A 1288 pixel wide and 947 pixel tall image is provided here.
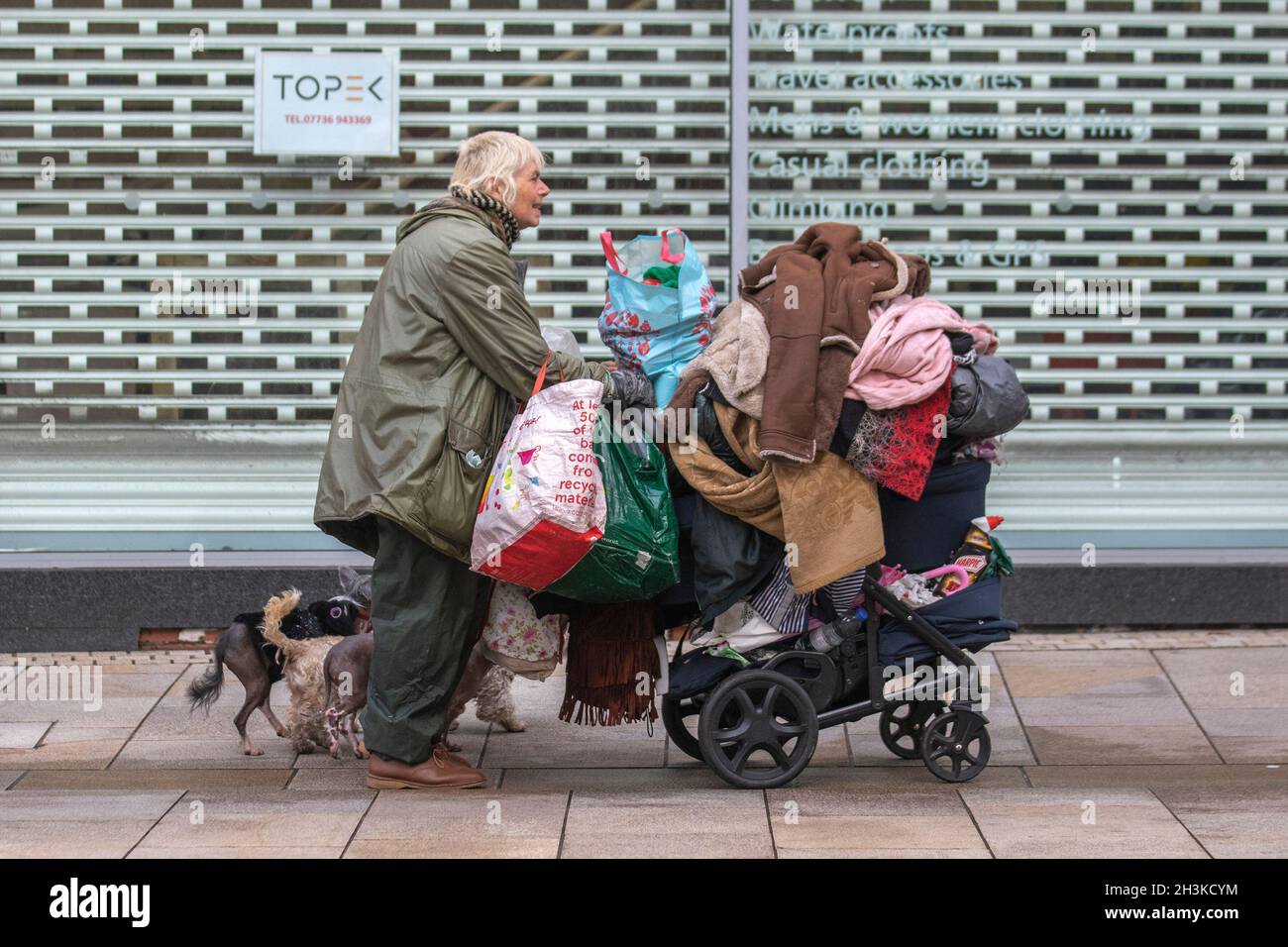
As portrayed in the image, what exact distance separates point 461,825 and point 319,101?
172 inches

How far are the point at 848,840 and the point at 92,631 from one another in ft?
14.2

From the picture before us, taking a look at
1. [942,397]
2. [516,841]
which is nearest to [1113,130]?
[942,397]

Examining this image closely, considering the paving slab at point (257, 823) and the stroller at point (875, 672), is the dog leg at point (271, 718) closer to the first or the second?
the paving slab at point (257, 823)

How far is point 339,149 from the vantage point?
8.25 meters

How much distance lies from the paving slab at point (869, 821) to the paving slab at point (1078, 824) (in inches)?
3.0

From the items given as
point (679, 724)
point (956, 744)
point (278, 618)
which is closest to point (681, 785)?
point (679, 724)

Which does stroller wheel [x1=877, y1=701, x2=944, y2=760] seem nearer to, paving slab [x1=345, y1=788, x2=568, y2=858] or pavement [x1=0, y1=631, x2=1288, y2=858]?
pavement [x1=0, y1=631, x2=1288, y2=858]

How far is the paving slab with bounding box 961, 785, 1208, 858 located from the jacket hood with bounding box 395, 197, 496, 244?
244 centimetres

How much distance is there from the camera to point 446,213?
18.0ft

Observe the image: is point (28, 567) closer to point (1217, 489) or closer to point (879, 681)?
point (879, 681)

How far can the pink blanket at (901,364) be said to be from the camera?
5.29 meters

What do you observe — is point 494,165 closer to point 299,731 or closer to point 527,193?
point 527,193

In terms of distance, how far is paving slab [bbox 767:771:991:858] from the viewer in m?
4.84

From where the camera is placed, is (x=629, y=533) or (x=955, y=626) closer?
(x=629, y=533)
